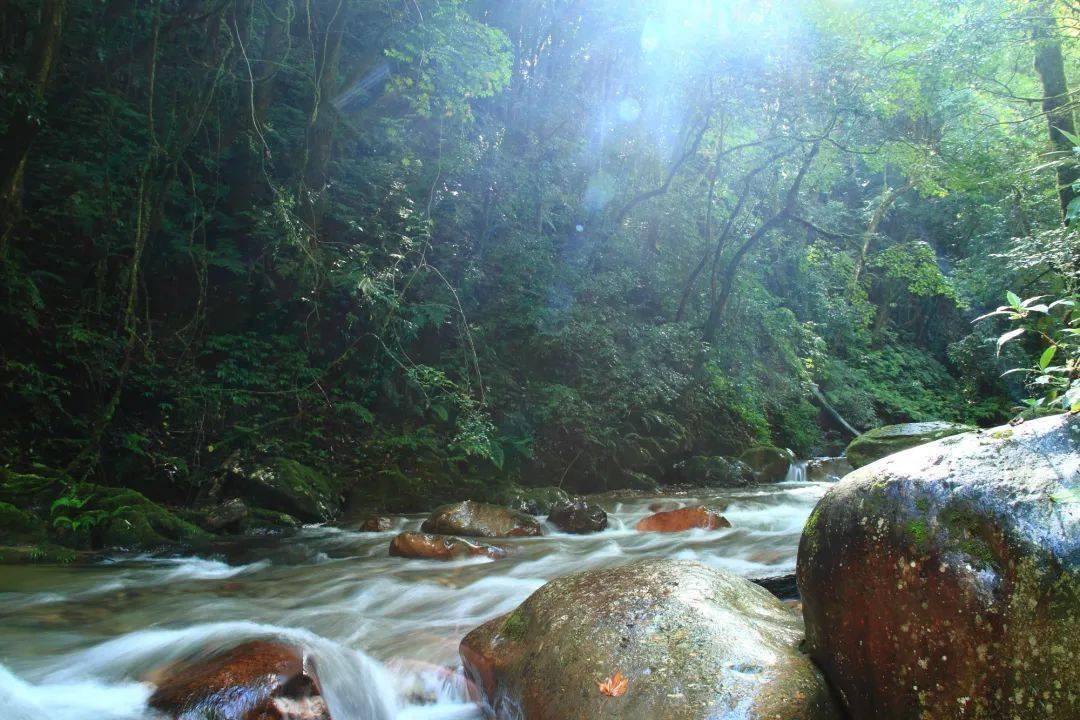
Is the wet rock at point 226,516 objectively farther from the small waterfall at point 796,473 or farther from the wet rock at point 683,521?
the small waterfall at point 796,473

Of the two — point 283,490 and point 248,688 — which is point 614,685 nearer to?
point 248,688

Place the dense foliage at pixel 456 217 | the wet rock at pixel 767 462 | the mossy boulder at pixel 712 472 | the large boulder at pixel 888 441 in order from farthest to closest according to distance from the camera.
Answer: the wet rock at pixel 767 462
the mossy boulder at pixel 712 472
the large boulder at pixel 888 441
the dense foliage at pixel 456 217

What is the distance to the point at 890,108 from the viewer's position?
12.5 meters

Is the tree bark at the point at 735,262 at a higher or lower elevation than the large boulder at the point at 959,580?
higher

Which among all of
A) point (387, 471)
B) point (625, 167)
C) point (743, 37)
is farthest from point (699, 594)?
point (625, 167)

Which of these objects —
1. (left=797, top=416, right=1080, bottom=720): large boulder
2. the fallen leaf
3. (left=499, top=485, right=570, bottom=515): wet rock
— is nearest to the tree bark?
(left=499, top=485, right=570, bottom=515): wet rock

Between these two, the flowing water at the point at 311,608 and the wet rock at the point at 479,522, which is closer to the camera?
the flowing water at the point at 311,608

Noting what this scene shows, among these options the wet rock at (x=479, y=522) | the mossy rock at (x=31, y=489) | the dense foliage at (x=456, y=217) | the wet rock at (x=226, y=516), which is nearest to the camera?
the mossy rock at (x=31, y=489)

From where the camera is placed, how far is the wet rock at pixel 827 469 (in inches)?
510

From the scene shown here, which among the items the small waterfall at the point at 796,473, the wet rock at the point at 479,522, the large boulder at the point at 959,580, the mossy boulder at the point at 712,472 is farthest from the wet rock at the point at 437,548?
the small waterfall at the point at 796,473

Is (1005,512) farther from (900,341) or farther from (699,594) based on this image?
(900,341)

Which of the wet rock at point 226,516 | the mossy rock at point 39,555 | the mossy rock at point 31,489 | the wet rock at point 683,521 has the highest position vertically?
the mossy rock at point 31,489

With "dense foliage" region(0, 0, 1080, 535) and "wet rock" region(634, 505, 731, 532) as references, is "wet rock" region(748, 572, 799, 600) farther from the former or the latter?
"dense foliage" region(0, 0, 1080, 535)

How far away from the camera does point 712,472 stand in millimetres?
11977
